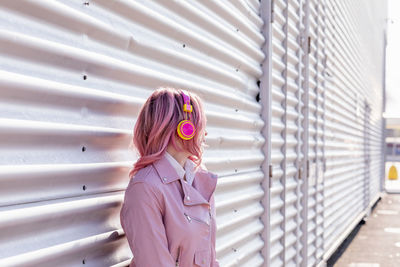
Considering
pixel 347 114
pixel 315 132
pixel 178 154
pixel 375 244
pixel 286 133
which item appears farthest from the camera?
pixel 375 244

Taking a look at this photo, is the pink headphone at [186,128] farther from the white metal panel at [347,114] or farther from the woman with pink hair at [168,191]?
the white metal panel at [347,114]

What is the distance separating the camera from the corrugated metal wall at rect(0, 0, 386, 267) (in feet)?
5.42

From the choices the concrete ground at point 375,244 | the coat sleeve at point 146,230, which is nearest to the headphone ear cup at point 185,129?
the coat sleeve at point 146,230

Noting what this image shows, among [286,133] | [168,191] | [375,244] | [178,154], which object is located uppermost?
[286,133]

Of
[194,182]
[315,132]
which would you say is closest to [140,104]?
[194,182]

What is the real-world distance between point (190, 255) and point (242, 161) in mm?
1768

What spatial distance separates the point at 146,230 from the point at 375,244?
7.79 m

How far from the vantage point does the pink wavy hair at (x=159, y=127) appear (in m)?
2.05

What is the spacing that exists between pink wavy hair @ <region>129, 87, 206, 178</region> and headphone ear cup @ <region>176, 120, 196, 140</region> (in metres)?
0.02

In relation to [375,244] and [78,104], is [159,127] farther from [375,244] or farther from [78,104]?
[375,244]

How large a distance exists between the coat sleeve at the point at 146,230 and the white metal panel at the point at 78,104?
175 millimetres

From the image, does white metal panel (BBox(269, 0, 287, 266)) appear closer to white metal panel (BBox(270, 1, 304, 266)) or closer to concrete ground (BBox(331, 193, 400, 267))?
white metal panel (BBox(270, 1, 304, 266))

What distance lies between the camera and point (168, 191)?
6.57 feet

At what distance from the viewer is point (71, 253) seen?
6.01 feet
